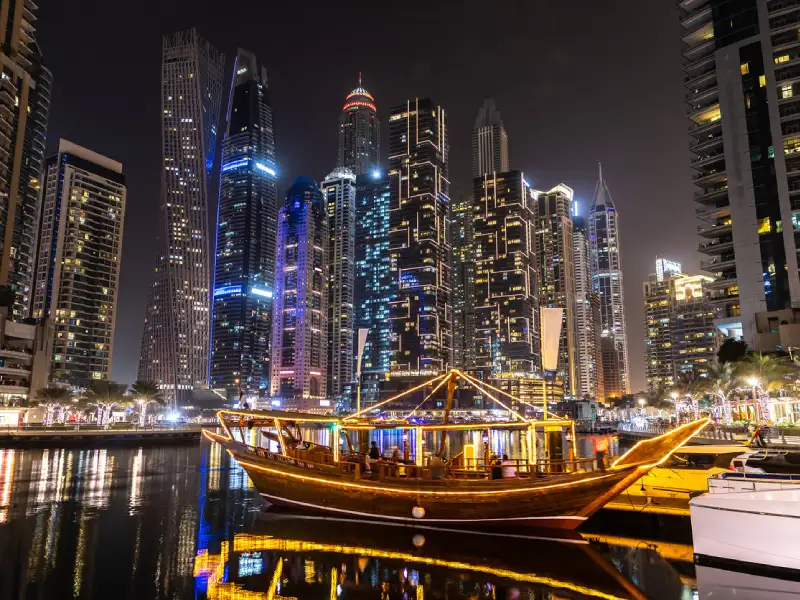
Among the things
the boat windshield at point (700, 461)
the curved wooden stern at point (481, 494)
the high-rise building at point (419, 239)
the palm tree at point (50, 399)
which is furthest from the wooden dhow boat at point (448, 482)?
the high-rise building at point (419, 239)

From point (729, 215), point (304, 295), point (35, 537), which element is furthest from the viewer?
point (304, 295)

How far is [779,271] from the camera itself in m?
58.9

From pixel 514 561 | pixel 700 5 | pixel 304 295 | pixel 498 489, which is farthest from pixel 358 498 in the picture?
pixel 304 295

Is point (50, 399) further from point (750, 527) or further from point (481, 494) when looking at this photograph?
point (750, 527)

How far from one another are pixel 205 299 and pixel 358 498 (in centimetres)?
12586

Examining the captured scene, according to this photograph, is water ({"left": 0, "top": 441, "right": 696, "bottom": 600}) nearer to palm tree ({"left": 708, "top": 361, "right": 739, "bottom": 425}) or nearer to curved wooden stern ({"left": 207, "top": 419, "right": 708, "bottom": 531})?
curved wooden stern ({"left": 207, "top": 419, "right": 708, "bottom": 531})

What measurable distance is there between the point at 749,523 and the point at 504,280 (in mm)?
171354

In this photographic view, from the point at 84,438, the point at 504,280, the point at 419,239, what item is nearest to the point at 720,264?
the point at 84,438

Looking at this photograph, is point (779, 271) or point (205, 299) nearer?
point (779, 271)

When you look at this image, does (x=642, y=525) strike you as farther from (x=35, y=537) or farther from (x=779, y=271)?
(x=779, y=271)

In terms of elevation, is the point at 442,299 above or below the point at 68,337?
above

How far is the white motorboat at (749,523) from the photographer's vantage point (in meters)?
11.9

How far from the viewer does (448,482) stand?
18109mm

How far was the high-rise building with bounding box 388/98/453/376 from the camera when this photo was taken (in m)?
178
